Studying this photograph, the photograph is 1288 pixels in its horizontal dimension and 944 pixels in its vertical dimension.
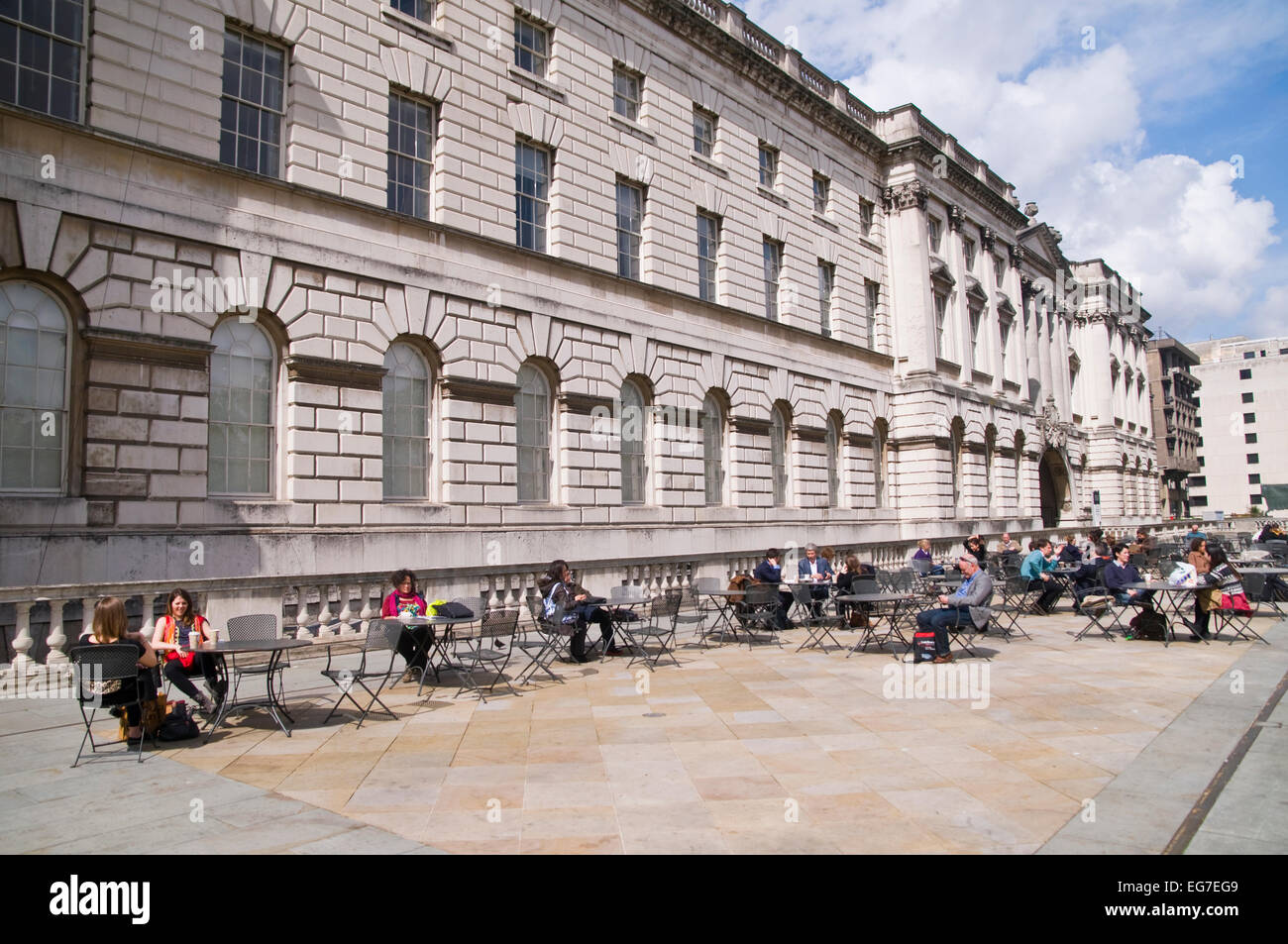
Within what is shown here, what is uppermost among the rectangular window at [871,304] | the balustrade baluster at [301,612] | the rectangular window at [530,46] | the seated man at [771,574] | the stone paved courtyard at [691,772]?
the rectangular window at [530,46]

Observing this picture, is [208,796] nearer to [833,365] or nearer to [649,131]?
[649,131]

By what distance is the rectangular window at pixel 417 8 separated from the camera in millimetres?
16578

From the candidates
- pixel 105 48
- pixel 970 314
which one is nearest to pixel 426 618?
pixel 105 48

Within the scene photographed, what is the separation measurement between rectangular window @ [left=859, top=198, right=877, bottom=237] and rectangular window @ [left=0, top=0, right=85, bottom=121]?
2541 centimetres

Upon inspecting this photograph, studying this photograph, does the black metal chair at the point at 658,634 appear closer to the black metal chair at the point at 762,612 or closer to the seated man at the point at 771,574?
the black metal chair at the point at 762,612

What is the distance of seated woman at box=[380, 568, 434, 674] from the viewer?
9.80 m

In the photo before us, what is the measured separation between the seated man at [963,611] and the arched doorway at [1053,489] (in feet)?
130

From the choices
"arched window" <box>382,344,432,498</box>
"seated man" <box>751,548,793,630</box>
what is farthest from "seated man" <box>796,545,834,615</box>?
"arched window" <box>382,344,432,498</box>

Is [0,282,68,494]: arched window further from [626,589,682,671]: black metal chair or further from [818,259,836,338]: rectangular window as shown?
[818,259,836,338]: rectangular window

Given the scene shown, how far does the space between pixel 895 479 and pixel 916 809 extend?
28028mm

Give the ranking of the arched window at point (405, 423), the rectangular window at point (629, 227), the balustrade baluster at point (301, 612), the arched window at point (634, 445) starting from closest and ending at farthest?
the balustrade baluster at point (301, 612) < the arched window at point (405, 423) < the arched window at point (634, 445) < the rectangular window at point (629, 227)

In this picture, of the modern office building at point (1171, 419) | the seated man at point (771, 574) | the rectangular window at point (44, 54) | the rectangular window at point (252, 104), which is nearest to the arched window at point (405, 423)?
the rectangular window at point (252, 104)

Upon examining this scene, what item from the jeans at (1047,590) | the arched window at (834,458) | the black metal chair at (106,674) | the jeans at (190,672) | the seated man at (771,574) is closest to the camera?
the black metal chair at (106,674)

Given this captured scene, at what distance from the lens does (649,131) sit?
21.9m
